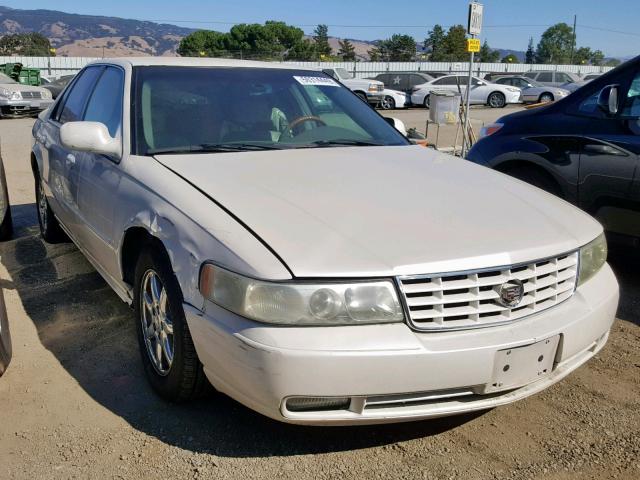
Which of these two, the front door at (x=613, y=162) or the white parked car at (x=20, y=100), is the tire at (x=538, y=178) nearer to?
the front door at (x=613, y=162)

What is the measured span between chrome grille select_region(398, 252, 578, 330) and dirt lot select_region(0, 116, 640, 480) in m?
0.61

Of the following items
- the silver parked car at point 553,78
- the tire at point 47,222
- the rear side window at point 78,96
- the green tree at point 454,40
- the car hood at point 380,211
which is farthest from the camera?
the green tree at point 454,40

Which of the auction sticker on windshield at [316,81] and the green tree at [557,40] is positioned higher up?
the green tree at [557,40]

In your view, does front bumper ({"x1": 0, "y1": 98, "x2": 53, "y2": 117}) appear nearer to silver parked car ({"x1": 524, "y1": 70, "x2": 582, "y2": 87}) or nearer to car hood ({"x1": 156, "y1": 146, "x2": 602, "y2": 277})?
car hood ({"x1": 156, "y1": 146, "x2": 602, "y2": 277})

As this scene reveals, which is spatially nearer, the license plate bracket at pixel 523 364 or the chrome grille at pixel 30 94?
the license plate bracket at pixel 523 364

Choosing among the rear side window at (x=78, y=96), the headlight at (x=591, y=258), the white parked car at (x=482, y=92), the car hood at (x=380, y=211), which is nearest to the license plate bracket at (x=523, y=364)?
the car hood at (x=380, y=211)

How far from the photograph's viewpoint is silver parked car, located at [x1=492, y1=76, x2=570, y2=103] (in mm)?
28688

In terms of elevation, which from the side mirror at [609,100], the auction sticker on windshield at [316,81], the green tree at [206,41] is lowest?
the side mirror at [609,100]

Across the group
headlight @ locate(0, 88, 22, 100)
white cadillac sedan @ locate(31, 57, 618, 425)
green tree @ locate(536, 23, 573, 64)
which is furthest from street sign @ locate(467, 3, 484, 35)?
green tree @ locate(536, 23, 573, 64)

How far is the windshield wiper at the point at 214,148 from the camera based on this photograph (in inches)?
129

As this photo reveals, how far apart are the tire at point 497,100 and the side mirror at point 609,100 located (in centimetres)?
2492

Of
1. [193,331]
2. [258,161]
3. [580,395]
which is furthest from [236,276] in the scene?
[580,395]

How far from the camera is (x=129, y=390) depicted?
10.1ft

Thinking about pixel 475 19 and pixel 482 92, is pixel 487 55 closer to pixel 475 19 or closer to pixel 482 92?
pixel 482 92
